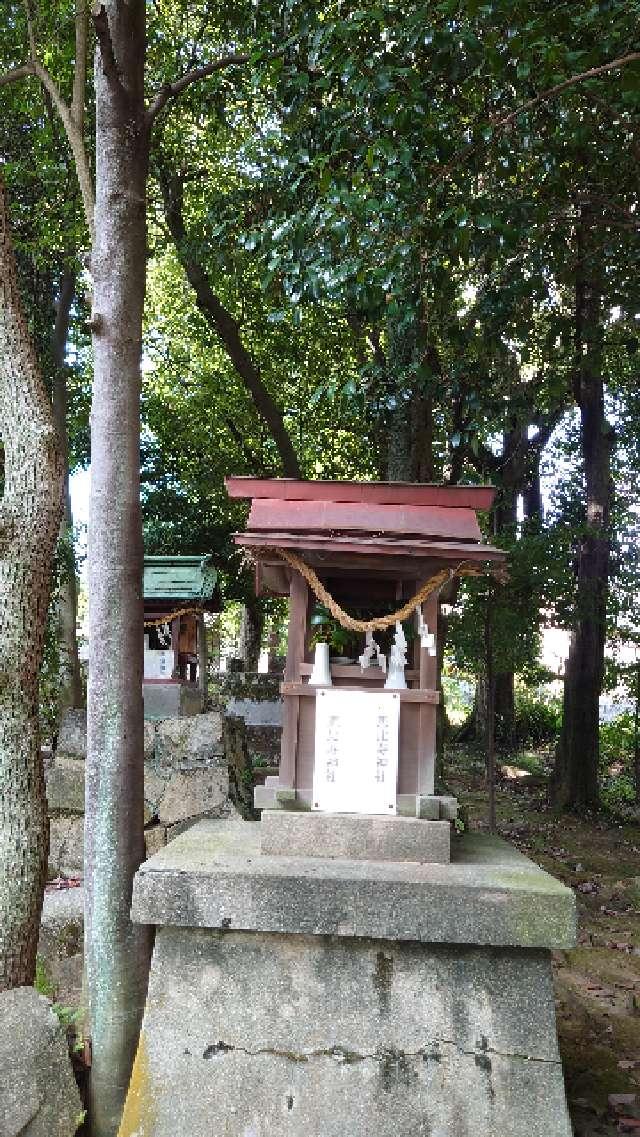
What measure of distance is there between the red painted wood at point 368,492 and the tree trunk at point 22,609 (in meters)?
1.28

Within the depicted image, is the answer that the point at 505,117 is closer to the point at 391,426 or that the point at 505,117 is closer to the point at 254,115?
the point at 391,426

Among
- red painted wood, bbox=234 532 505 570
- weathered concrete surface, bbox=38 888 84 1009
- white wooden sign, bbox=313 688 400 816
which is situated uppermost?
red painted wood, bbox=234 532 505 570

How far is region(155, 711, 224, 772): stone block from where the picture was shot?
9.85 metres

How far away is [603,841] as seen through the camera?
40.8 feet

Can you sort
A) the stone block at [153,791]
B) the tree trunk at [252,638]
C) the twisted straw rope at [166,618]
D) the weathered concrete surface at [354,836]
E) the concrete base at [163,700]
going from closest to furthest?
the weathered concrete surface at [354,836], the stone block at [153,791], the concrete base at [163,700], the twisted straw rope at [166,618], the tree trunk at [252,638]

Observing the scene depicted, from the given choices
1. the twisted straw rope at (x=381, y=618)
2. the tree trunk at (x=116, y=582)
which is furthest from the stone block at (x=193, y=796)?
the twisted straw rope at (x=381, y=618)

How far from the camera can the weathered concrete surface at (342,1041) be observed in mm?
3695

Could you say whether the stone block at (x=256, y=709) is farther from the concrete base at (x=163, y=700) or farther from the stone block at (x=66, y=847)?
the stone block at (x=66, y=847)

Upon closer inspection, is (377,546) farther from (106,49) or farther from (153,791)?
(153,791)

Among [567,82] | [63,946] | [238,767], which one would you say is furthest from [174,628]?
[567,82]

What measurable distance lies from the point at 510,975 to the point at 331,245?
178 inches

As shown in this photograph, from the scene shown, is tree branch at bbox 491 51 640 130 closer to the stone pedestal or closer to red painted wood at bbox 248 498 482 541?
red painted wood at bbox 248 498 482 541

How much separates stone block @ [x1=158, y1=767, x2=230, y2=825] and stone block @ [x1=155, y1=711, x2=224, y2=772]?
0.14 meters

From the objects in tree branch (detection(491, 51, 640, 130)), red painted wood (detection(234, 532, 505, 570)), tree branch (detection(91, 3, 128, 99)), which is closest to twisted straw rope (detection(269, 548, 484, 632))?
red painted wood (detection(234, 532, 505, 570))
